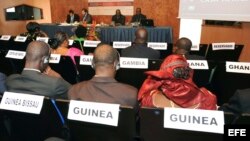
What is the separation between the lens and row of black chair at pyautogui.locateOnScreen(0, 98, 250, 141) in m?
1.16

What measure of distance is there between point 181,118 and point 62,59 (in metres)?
1.95

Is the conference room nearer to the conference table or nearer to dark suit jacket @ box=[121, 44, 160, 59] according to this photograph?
dark suit jacket @ box=[121, 44, 160, 59]

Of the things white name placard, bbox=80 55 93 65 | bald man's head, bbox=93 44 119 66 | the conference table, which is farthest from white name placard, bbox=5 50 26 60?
the conference table

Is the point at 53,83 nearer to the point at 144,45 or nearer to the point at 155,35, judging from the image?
the point at 144,45

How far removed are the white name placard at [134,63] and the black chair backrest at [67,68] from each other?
64 centimetres

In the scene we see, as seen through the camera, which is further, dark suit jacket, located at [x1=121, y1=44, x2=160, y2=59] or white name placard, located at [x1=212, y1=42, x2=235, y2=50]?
white name placard, located at [x1=212, y1=42, x2=235, y2=50]

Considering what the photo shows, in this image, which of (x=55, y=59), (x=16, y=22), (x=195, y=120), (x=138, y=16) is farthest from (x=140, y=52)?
(x=16, y=22)

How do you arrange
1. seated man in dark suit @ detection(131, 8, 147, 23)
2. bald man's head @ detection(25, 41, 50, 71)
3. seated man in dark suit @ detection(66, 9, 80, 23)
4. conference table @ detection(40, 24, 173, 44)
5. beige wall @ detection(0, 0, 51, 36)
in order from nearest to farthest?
bald man's head @ detection(25, 41, 50, 71)
conference table @ detection(40, 24, 173, 44)
seated man in dark suit @ detection(131, 8, 147, 23)
seated man in dark suit @ detection(66, 9, 80, 23)
beige wall @ detection(0, 0, 51, 36)

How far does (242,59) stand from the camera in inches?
206

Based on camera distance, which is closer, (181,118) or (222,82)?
(181,118)

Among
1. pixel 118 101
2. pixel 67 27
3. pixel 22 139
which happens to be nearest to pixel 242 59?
pixel 118 101

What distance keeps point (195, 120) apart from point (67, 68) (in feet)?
6.67

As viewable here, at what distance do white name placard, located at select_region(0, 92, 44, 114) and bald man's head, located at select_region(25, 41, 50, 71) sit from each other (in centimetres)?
46

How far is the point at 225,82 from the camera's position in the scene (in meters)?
2.52
